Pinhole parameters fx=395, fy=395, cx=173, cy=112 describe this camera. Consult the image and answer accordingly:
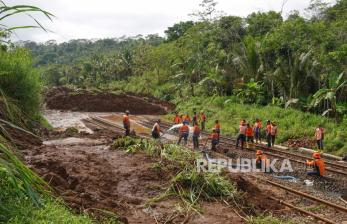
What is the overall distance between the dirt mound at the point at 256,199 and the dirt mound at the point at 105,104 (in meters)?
27.9

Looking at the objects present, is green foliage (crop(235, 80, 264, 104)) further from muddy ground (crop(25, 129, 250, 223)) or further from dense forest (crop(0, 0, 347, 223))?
muddy ground (crop(25, 129, 250, 223))

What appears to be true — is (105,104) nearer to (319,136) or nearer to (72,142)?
(72,142)

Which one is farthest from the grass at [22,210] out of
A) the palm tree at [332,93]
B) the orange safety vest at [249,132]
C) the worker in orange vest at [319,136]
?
the palm tree at [332,93]

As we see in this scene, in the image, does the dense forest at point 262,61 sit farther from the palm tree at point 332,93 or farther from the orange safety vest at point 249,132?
the orange safety vest at point 249,132

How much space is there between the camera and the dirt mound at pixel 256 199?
34.3ft

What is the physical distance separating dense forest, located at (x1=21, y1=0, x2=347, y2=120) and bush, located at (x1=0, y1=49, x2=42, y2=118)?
15.4 feet

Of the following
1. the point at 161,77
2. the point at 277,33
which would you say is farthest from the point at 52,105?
the point at 277,33

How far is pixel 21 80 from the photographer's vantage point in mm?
20922

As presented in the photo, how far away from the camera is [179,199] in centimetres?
1023

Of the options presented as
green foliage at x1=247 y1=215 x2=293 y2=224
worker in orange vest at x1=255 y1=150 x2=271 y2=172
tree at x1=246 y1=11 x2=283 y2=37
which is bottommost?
worker in orange vest at x1=255 y1=150 x2=271 y2=172

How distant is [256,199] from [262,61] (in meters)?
18.9

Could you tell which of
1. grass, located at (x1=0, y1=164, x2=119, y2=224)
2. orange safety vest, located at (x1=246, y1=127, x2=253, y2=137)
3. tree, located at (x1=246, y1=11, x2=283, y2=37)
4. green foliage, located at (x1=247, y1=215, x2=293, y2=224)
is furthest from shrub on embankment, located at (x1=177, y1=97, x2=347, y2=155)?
grass, located at (x1=0, y1=164, x2=119, y2=224)

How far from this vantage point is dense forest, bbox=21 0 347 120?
22.7m

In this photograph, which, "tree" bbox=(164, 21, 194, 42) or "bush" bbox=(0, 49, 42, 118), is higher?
"tree" bbox=(164, 21, 194, 42)
